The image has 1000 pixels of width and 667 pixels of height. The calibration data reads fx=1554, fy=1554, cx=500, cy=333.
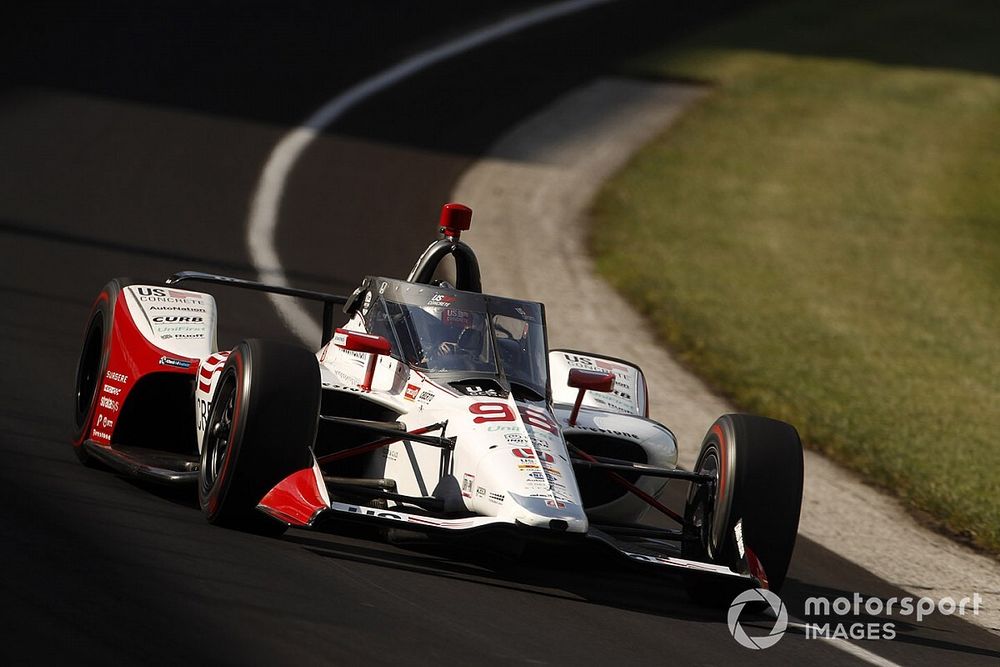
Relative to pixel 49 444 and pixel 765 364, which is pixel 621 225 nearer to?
pixel 765 364

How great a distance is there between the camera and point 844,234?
19984 mm

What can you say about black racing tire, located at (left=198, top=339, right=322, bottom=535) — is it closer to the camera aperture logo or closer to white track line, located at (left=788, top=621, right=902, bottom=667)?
the camera aperture logo

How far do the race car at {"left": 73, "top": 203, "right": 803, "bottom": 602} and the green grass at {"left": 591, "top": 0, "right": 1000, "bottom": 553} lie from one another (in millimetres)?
3240

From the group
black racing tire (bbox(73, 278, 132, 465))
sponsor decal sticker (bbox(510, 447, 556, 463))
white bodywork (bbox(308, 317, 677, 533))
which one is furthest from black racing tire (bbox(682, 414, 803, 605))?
black racing tire (bbox(73, 278, 132, 465))

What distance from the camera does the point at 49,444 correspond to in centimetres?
892

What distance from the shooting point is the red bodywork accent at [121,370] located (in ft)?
28.8

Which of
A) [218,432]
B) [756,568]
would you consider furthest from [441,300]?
[756,568]

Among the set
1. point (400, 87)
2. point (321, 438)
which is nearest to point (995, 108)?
point (400, 87)

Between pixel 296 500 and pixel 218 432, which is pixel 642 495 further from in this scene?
pixel 218 432

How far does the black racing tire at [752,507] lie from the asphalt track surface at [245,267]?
0.88ft

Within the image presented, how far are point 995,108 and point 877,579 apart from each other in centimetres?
1913

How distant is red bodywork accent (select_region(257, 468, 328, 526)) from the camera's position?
7.06 meters

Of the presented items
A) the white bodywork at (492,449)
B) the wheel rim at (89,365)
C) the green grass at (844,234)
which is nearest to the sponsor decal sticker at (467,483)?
the white bodywork at (492,449)

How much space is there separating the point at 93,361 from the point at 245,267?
5109 mm
